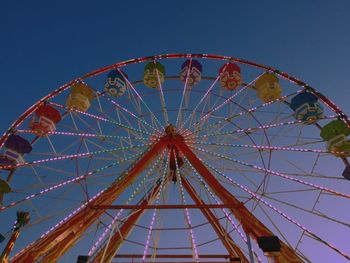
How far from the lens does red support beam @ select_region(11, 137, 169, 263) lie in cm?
615

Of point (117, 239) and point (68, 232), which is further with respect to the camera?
point (117, 239)

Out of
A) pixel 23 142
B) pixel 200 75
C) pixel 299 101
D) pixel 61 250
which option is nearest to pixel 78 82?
pixel 23 142

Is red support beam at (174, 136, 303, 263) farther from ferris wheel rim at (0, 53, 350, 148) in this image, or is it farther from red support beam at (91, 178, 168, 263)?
ferris wheel rim at (0, 53, 350, 148)

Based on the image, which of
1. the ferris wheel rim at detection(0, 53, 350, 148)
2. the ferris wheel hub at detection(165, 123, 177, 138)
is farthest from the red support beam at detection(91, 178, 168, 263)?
the ferris wheel rim at detection(0, 53, 350, 148)

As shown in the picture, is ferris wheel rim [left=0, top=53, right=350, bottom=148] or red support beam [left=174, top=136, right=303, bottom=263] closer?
red support beam [left=174, top=136, right=303, bottom=263]

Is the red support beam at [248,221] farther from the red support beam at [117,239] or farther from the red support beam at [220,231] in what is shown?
the red support beam at [117,239]

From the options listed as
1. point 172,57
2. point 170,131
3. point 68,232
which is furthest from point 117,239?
point 172,57

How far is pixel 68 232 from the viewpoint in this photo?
21.8 ft

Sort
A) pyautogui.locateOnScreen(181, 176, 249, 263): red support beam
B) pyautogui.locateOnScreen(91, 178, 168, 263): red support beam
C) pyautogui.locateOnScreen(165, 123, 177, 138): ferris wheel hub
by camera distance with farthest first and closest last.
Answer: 1. pyautogui.locateOnScreen(165, 123, 177, 138): ferris wheel hub
2. pyautogui.locateOnScreen(91, 178, 168, 263): red support beam
3. pyautogui.locateOnScreen(181, 176, 249, 263): red support beam

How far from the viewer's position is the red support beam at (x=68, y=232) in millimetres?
6148

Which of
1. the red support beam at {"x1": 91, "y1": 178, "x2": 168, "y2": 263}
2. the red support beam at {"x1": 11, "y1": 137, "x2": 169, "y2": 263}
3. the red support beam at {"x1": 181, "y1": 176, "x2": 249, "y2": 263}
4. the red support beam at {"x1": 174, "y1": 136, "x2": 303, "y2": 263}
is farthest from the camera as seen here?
the red support beam at {"x1": 91, "y1": 178, "x2": 168, "y2": 263}

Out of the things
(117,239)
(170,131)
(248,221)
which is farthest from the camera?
(170,131)

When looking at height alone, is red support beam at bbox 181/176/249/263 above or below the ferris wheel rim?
below

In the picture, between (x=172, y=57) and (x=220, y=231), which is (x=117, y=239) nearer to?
(x=220, y=231)
